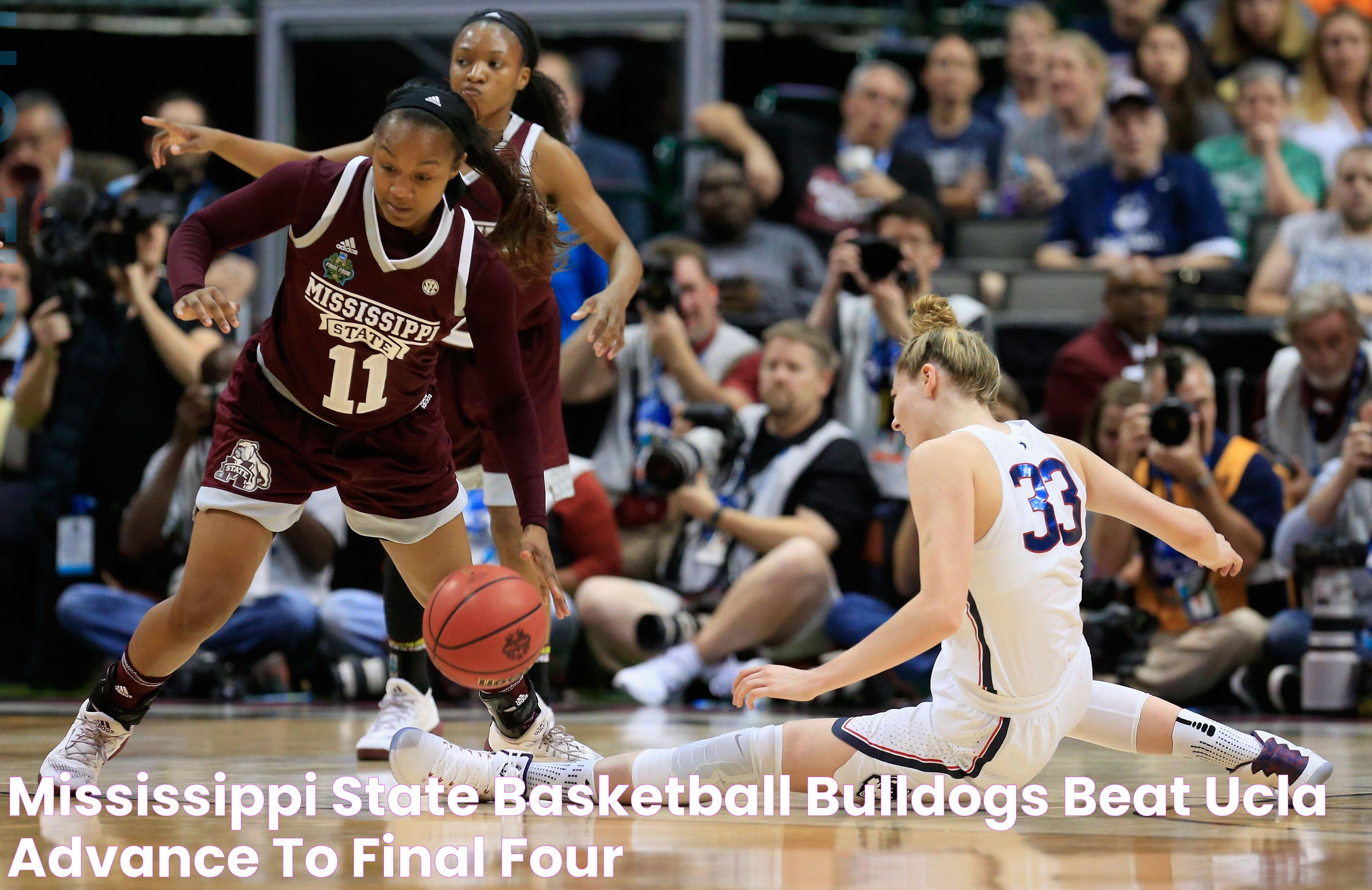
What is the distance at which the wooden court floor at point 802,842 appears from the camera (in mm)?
2791

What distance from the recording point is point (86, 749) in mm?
3973

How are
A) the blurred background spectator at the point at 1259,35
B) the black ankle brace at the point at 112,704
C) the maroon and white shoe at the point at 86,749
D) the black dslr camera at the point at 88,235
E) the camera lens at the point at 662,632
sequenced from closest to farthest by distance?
the maroon and white shoe at the point at 86,749
the black ankle brace at the point at 112,704
the camera lens at the point at 662,632
the black dslr camera at the point at 88,235
the blurred background spectator at the point at 1259,35

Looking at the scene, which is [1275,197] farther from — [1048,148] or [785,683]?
[785,683]

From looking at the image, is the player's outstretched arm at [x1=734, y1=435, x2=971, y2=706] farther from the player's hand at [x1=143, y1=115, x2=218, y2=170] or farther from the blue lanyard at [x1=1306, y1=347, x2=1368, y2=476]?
the blue lanyard at [x1=1306, y1=347, x2=1368, y2=476]

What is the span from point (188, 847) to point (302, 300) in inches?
56.3

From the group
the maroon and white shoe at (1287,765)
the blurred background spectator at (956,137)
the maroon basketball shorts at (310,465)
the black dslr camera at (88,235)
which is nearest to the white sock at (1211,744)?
the maroon and white shoe at (1287,765)

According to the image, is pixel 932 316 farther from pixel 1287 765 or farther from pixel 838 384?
pixel 838 384

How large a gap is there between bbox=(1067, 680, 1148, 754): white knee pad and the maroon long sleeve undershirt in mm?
1396

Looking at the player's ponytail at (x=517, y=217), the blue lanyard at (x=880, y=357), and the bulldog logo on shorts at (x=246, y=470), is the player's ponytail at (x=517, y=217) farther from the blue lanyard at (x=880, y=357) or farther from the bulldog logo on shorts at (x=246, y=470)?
the blue lanyard at (x=880, y=357)

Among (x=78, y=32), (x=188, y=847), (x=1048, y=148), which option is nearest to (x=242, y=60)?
(x=78, y=32)

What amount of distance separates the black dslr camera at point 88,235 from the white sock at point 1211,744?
210 inches

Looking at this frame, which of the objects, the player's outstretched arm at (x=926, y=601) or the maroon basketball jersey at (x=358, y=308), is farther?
the maroon basketball jersey at (x=358, y=308)

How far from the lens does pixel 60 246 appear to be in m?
7.36

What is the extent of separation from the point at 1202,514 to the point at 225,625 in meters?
4.19
